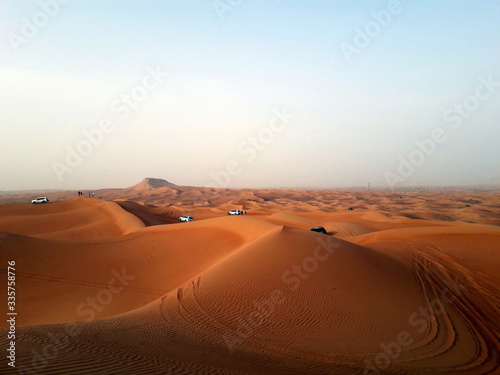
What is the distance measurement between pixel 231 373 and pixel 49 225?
36.8 meters

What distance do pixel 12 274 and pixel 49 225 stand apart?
21610 millimetres

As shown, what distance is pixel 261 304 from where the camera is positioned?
11336 millimetres

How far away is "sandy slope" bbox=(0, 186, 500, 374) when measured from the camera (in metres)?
6.77

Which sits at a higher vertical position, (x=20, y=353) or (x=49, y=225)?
(x=20, y=353)

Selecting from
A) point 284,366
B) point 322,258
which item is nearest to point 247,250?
point 322,258

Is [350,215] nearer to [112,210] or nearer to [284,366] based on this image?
[112,210]

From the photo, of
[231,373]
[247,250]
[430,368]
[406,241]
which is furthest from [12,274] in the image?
[406,241]

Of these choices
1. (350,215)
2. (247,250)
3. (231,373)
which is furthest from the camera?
(350,215)

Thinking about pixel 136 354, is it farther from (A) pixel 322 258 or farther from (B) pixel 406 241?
(B) pixel 406 241

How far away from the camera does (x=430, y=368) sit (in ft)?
24.2

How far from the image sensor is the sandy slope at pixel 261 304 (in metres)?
6.77

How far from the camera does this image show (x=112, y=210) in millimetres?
38625

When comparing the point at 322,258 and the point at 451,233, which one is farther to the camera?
the point at 451,233

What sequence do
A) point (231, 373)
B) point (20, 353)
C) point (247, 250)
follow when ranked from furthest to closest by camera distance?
point (247, 250) → point (231, 373) → point (20, 353)
